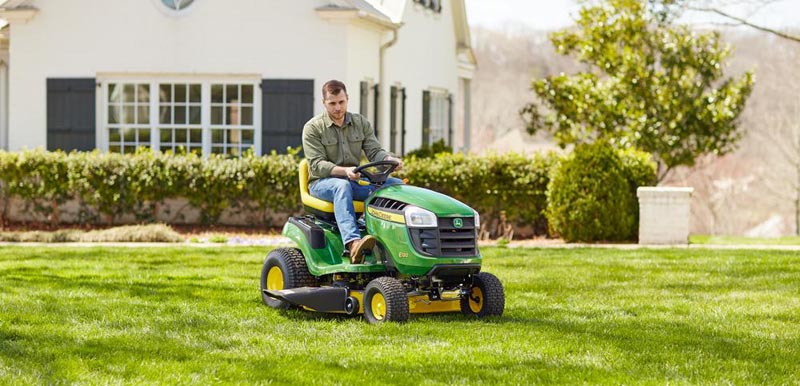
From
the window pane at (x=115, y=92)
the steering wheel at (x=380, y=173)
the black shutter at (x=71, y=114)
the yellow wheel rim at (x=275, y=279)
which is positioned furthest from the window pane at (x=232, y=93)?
the steering wheel at (x=380, y=173)

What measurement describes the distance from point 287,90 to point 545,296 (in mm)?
9211

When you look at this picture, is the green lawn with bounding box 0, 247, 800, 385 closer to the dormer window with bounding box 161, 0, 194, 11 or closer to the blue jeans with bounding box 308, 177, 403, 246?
the blue jeans with bounding box 308, 177, 403, 246

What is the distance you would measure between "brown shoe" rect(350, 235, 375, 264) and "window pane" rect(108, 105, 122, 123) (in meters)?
11.5

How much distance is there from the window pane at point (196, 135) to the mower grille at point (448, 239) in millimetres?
11235

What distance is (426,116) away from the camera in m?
23.7

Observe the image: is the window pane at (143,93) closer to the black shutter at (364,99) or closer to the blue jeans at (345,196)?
the black shutter at (364,99)

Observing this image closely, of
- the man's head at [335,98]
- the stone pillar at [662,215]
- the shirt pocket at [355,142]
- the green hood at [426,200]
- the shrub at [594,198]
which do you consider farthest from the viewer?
the shrub at [594,198]

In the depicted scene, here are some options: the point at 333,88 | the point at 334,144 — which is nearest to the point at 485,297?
the point at 334,144

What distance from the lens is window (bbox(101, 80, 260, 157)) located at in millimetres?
19297

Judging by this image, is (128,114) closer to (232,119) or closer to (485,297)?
(232,119)

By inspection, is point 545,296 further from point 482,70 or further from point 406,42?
point 482,70

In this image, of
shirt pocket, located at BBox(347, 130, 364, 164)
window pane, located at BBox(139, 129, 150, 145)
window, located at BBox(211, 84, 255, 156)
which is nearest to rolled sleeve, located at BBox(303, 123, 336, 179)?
shirt pocket, located at BBox(347, 130, 364, 164)

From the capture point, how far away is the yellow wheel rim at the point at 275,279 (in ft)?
31.7

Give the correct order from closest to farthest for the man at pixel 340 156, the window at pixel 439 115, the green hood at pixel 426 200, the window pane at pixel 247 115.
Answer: the green hood at pixel 426 200 → the man at pixel 340 156 → the window pane at pixel 247 115 → the window at pixel 439 115
